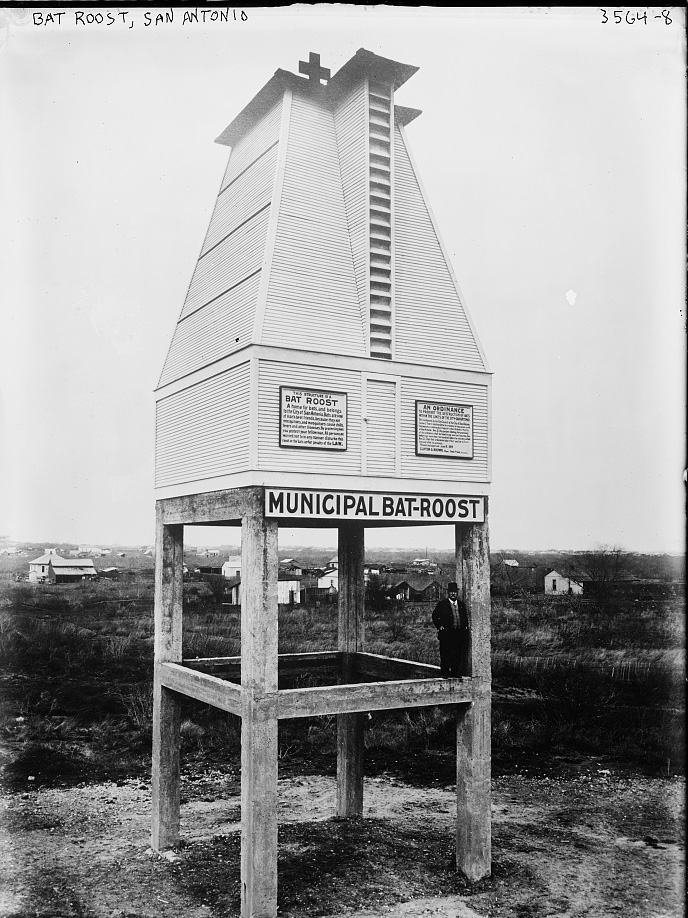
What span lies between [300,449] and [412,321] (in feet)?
10.1

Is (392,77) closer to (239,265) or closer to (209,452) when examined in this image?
(239,265)

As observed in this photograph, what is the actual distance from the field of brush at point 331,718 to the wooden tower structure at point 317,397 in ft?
17.8

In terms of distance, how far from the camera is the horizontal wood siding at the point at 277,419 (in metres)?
12.4

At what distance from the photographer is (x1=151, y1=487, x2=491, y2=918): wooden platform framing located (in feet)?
39.7

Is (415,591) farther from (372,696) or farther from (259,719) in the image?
(259,719)

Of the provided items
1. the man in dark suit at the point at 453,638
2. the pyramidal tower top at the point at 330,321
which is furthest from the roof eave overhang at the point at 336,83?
the man in dark suit at the point at 453,638

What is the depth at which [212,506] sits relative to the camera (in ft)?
44.9

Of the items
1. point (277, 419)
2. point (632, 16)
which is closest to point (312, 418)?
point (277, 419)

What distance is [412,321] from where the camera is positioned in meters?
14.0

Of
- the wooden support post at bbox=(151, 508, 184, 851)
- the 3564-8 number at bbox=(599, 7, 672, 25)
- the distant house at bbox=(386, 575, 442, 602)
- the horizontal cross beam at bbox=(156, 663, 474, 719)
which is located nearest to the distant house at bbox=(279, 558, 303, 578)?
the distant house at bbox=(386, 575, 442, 602)

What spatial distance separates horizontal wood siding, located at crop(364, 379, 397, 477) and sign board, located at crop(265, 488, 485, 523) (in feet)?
1.48

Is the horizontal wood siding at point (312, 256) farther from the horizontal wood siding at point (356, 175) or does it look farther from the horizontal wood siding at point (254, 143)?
the horizontal wood siding at point (254, 143)

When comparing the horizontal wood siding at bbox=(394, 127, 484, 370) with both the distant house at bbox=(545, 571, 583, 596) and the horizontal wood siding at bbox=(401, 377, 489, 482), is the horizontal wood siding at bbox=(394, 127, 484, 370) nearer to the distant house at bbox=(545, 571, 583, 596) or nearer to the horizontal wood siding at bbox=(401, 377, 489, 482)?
the horizontal wood siding at bbox=(401, 377, 489, 482)

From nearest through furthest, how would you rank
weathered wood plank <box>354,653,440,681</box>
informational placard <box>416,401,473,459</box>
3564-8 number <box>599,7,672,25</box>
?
3564-8 number <box>599,7,672,25</box>
informational placard <box>416,401,473,459</box>
weathered wood plank <box>354,653,440,681</box>
